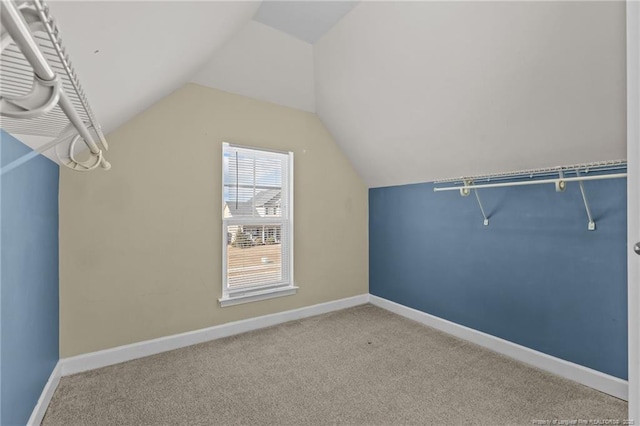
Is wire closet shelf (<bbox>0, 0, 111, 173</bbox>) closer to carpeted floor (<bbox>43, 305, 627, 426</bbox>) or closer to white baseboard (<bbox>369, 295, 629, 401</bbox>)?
carpeted floor (<bbox>43, 305, 627, 426</bbox>)

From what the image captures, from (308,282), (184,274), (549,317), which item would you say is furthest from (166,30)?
(549,317)

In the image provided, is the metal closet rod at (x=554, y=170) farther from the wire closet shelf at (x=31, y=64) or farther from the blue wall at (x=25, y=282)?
the blue wall at (x=25, y=282)

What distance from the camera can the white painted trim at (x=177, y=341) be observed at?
2189 mm

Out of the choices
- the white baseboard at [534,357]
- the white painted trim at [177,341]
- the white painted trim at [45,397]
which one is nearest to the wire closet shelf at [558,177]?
the white baseboard at [534,357]

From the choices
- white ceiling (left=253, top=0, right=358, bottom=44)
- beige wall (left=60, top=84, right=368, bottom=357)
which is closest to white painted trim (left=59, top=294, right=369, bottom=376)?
beige wall (left=60, top=84, right=368, bottom=357)

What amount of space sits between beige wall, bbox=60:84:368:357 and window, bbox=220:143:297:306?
88 millimetres

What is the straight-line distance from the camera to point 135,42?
120 cm

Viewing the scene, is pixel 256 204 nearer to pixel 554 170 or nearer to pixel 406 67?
pixel 406 67

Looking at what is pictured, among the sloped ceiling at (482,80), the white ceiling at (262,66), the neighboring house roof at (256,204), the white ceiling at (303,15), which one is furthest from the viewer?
the neighboring house roof at (256,204)

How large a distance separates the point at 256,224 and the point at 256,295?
2.26 ft

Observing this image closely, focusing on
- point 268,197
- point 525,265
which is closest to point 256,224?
point 268,197

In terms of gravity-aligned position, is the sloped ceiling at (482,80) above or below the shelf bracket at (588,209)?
above

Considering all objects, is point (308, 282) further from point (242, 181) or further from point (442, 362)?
point (442, 362)

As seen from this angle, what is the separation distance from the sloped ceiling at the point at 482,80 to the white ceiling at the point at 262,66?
7.0 inches
